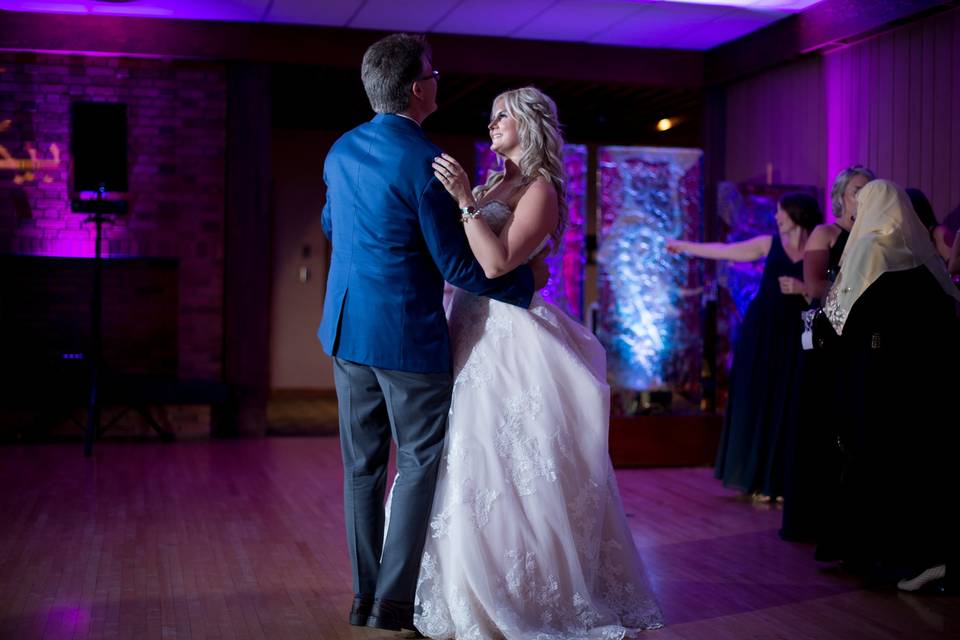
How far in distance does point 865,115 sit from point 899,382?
349 cm

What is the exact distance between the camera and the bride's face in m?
3.12

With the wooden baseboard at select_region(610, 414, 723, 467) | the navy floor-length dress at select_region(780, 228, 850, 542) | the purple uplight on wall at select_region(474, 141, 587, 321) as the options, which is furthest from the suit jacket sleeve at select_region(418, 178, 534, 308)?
the purple uplight on wall at select_region(474, 141, 587, 321)

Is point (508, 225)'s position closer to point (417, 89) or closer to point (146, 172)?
point (417, 89)

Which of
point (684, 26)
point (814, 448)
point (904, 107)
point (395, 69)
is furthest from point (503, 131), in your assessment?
point (684, 26)

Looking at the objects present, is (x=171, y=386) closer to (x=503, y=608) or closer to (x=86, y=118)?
(x=86, y=118)

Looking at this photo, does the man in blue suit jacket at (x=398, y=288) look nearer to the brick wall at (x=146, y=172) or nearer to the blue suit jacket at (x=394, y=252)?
the blue suit jacket at (x=394, y=252)

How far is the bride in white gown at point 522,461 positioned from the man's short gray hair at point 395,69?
22 centimetres

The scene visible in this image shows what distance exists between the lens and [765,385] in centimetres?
553

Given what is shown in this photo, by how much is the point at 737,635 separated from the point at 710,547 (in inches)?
49.8

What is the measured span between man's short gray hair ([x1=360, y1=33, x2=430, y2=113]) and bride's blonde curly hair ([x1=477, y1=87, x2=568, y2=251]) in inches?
11.1

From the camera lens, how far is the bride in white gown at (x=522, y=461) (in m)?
2.92

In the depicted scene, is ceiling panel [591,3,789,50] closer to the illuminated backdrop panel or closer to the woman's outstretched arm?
the illuminated backdrop panel

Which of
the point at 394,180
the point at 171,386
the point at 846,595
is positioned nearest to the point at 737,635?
the point at 846,595

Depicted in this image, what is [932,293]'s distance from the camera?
374 cm
